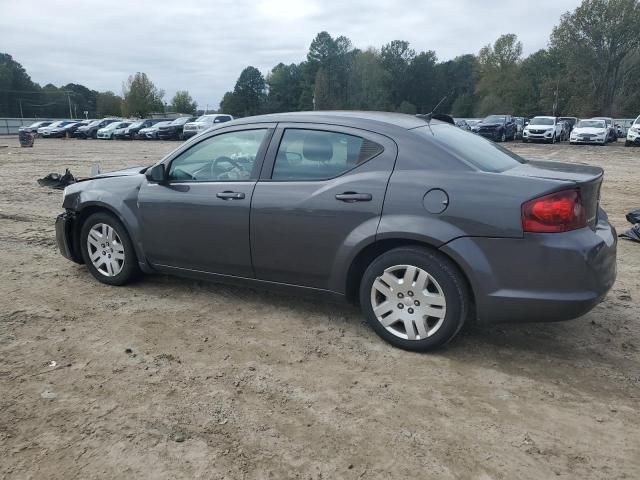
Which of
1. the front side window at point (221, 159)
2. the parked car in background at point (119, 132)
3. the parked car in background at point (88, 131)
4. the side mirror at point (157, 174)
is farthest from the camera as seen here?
the parked car in background at point (88, 131)

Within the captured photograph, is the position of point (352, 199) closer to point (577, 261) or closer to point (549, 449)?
point (577, 261)

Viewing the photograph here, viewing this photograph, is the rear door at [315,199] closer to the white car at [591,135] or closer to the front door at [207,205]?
the front door at [207,205]

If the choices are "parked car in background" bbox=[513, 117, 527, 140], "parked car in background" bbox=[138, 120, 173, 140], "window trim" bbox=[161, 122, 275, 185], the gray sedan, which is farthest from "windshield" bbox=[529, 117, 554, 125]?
"window trim" bbox=[161, 122, 275, 185]

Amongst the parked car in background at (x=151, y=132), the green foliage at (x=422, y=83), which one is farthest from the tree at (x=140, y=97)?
the parked car in background at (x=151, y=132)

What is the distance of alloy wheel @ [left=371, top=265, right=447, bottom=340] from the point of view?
3.47 metres

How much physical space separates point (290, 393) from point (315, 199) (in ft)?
4.51

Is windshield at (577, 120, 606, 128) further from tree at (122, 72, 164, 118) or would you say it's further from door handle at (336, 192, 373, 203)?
tree at (122, 72, 164, 118)

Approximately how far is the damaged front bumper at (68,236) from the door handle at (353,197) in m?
2.85

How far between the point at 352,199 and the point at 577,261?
1459 millimetres

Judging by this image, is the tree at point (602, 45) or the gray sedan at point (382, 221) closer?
the gray sedan at point (382, 221)

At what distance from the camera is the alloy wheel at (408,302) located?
11.4 feet

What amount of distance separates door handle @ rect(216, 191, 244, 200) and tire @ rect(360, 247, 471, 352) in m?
1.17

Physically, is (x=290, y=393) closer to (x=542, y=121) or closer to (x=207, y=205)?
(x=207, y=205)

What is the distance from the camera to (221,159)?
4395 mm
